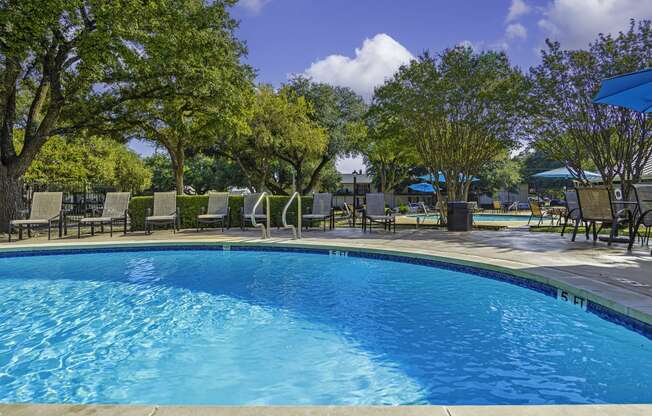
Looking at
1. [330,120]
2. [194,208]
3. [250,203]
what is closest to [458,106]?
[250,203]

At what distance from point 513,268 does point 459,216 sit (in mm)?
5877

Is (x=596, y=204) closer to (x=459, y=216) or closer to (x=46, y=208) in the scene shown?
(x=459, y=216)

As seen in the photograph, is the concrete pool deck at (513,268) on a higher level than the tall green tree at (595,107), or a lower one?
lower

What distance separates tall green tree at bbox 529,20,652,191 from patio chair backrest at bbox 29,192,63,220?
13505mm

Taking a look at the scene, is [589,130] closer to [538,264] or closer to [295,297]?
[538,264]

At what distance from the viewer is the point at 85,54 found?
10.6m

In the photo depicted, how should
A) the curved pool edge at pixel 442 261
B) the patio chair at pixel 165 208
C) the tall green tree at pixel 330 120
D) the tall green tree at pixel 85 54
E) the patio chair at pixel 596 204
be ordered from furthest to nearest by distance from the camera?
the tall green tree at pixel 330 120 < the patio chair at pixel 165 208 < the tall green tree at pixel 85 54 < the patio chair at pixel 596 204 < the curved pool edge at pixel 442 261

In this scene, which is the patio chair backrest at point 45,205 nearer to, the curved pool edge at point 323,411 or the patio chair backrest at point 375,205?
the patio chair backrest at point 375,205

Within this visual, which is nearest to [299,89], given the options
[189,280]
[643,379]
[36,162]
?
[36,162]

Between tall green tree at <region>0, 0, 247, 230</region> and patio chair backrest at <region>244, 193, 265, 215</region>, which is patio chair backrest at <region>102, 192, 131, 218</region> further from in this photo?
patio chair backrest at <region>244, 193, 265, 215</region>

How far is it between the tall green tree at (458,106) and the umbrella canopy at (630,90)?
5731mm

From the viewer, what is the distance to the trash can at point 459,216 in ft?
36.6

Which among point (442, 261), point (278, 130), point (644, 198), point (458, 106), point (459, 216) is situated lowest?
point (442, 261)

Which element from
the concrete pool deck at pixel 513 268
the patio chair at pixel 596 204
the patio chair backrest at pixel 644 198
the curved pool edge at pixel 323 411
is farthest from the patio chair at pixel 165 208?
the patio chair backrest at pixel 644 198
